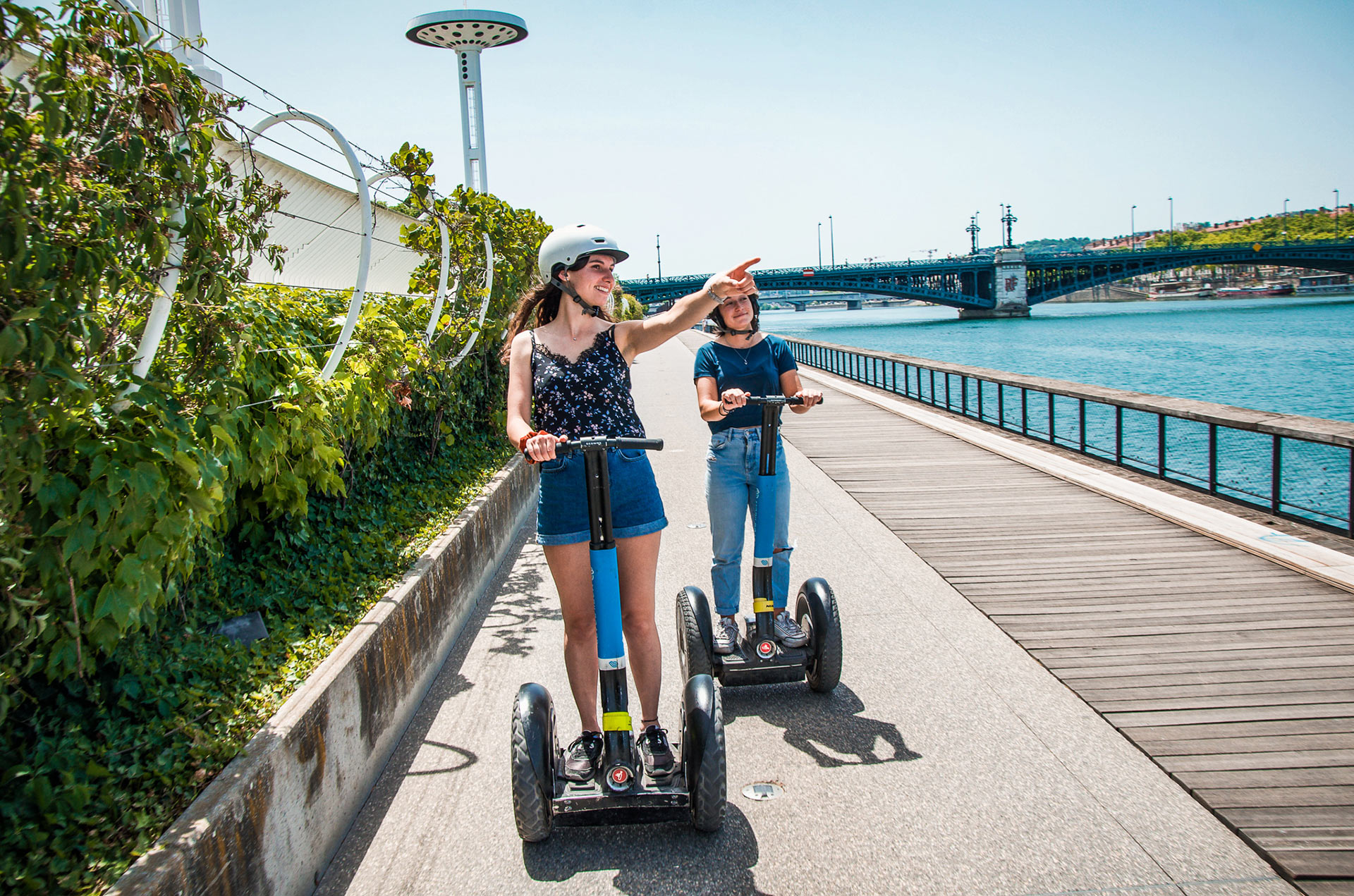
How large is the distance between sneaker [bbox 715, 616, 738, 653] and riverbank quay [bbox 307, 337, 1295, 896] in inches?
9.4

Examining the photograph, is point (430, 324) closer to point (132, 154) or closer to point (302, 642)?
point (302, 642)

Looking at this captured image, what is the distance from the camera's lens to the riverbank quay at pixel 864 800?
285 centimetres

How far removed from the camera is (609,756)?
307 centimetres

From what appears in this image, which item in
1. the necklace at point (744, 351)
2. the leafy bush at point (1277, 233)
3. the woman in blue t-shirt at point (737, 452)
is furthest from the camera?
the leafy bush at point (1277, 233)

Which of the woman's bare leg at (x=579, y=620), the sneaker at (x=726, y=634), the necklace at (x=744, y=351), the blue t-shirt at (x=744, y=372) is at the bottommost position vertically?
the sneaker at (x=726, y=634)

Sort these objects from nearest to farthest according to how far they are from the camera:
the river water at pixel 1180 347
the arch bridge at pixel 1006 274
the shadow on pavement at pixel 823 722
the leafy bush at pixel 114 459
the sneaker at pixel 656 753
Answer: the leafy bush at pixel 114 459, the sneaker at pixel 656 753, the shadow on pavement at pixel 823 722, the river water at pixel 1180 347, the arch bridge at pixel 1006 274

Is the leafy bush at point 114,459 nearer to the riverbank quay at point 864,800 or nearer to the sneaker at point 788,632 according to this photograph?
the riverbank quay at point 864,800

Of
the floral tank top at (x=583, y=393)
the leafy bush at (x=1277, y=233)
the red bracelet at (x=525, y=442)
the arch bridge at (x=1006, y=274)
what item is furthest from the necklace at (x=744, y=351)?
the leafy bush at (x=1277, y=233)

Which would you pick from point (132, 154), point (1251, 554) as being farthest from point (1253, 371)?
point (132, 154)

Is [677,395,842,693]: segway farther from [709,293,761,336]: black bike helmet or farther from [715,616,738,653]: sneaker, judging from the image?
[709,293,761,336]: black bike helmet

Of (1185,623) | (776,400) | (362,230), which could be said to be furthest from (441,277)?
(1185,623)

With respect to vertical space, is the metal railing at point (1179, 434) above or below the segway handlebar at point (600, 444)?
below

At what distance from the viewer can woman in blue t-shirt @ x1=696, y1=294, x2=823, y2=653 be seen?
4355mm

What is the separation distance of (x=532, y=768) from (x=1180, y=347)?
59.5 meters
